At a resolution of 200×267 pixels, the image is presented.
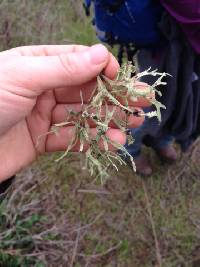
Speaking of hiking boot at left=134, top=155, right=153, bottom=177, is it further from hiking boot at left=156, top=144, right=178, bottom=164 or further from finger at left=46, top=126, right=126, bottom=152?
finger at left=46, top=126, right=126, bottom=152

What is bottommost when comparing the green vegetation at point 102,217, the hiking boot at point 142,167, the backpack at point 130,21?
the green vegetation at point 102,217

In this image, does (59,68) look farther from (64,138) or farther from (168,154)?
(168,154)

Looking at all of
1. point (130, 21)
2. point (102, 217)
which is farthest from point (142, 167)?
point (130, 21)

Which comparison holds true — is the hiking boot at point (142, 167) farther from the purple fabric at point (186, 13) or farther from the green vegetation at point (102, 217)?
the purple fabric at point (186, 13)

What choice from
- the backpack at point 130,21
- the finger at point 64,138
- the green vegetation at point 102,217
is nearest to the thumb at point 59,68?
the finger at point 64,138

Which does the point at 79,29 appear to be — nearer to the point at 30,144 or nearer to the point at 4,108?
the point at 30,144

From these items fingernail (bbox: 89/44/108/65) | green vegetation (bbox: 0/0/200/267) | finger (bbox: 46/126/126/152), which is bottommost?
green vegetation (bbox: 0/0/200/267)

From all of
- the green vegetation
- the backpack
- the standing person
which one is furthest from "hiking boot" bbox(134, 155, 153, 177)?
the backpack
